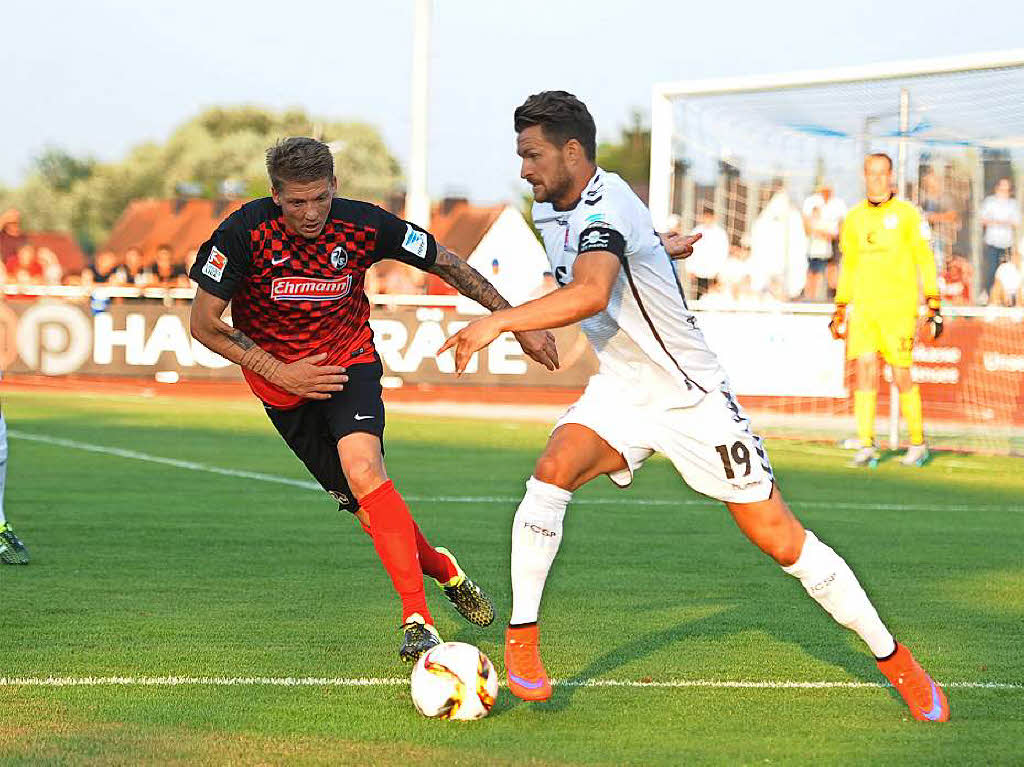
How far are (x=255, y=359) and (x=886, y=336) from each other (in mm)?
9430

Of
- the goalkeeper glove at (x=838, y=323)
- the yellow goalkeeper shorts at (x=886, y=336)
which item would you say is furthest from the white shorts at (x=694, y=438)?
the yellow goalkeeper shorts at (x=886, y=336)

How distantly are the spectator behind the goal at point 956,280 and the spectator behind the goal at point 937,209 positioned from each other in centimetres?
30

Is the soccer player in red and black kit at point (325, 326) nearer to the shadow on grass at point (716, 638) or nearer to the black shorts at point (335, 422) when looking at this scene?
the black shorts at point (335, 422)

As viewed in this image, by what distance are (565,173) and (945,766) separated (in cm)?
216

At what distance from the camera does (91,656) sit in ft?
20.7

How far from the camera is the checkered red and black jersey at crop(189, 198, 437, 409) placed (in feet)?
20.9

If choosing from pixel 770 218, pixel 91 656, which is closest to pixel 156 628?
pixel 91 656

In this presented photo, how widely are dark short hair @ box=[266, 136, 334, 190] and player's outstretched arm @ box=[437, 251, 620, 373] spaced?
4.51ft

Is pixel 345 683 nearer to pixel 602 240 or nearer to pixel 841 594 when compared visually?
pixel 841 594

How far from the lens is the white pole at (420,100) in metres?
28.6

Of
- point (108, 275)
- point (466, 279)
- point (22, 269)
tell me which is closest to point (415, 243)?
point (466, 279)

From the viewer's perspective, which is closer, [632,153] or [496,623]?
[496,623]

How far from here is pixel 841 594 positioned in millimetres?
5516

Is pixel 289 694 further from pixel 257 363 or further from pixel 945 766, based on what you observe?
pixel 945 766
